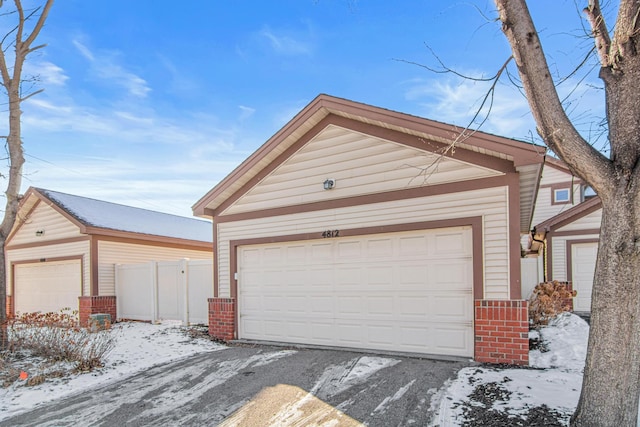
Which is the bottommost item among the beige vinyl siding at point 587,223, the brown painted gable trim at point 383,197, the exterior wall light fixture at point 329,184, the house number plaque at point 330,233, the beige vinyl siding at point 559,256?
the beige vinyl siding at point 559,256

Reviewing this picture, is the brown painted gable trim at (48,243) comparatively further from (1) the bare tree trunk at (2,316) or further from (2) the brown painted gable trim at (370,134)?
(2) the brown painted gable trim at (370,134)

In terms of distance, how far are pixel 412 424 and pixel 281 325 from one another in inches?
175

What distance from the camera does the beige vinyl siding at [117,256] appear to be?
1277 centimetres

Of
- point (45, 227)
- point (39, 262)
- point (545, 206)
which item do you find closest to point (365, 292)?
point (545, 206)

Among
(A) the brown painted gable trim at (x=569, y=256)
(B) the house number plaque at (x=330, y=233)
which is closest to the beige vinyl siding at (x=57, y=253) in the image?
(B) the house number plaque at (x=330, y=233)

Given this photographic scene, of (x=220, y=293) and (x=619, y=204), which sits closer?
(x=619, y=204)

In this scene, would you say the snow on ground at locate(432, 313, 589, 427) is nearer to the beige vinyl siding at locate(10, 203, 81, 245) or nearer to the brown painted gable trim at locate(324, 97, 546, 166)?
the brown painted gable trim at locate(324, 97, 546, 166)

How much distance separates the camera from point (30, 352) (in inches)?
297

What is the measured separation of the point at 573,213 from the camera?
12.4 meters

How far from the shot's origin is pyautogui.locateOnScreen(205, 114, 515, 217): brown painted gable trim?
247 inches

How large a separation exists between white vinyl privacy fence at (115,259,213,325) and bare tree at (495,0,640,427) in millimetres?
9134

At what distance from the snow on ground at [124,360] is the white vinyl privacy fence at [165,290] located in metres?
0.58

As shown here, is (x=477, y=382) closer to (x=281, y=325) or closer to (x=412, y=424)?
(x=412, y=424)

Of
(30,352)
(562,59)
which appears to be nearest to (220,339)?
(30,352)
